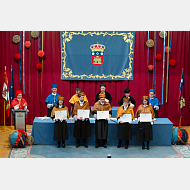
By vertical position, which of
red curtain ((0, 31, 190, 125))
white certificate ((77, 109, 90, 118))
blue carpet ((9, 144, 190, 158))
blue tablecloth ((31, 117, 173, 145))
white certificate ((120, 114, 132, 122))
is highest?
red curtain ((0, 31, 190, 125))

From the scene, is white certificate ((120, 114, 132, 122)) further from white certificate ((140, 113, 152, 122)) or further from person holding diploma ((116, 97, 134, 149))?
white certificate ((140, 113, 152, 122))

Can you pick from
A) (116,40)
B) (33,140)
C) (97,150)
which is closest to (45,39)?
(116,40)

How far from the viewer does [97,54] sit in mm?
9758

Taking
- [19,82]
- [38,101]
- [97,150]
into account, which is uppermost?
[19,82]

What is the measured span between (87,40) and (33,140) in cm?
442

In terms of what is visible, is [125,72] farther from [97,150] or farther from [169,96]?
[97,150]

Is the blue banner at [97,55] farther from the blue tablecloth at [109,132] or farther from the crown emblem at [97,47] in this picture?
the blue tablecloth at [109,132]

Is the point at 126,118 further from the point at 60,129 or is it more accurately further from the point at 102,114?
the point at 60,129

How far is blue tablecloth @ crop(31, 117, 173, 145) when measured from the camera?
7.29m

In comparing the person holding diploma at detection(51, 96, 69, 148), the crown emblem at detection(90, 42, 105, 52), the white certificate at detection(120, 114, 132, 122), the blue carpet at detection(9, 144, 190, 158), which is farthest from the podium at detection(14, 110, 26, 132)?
the crown emblem at detection(90, 42, 105, 52)

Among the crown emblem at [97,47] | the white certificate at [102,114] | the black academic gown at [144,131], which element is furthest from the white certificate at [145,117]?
the crown emblem at [97,47]

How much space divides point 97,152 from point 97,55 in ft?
14.0

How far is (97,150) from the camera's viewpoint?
22.7 feet

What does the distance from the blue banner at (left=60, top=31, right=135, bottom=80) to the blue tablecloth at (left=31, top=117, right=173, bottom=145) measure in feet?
9.75
